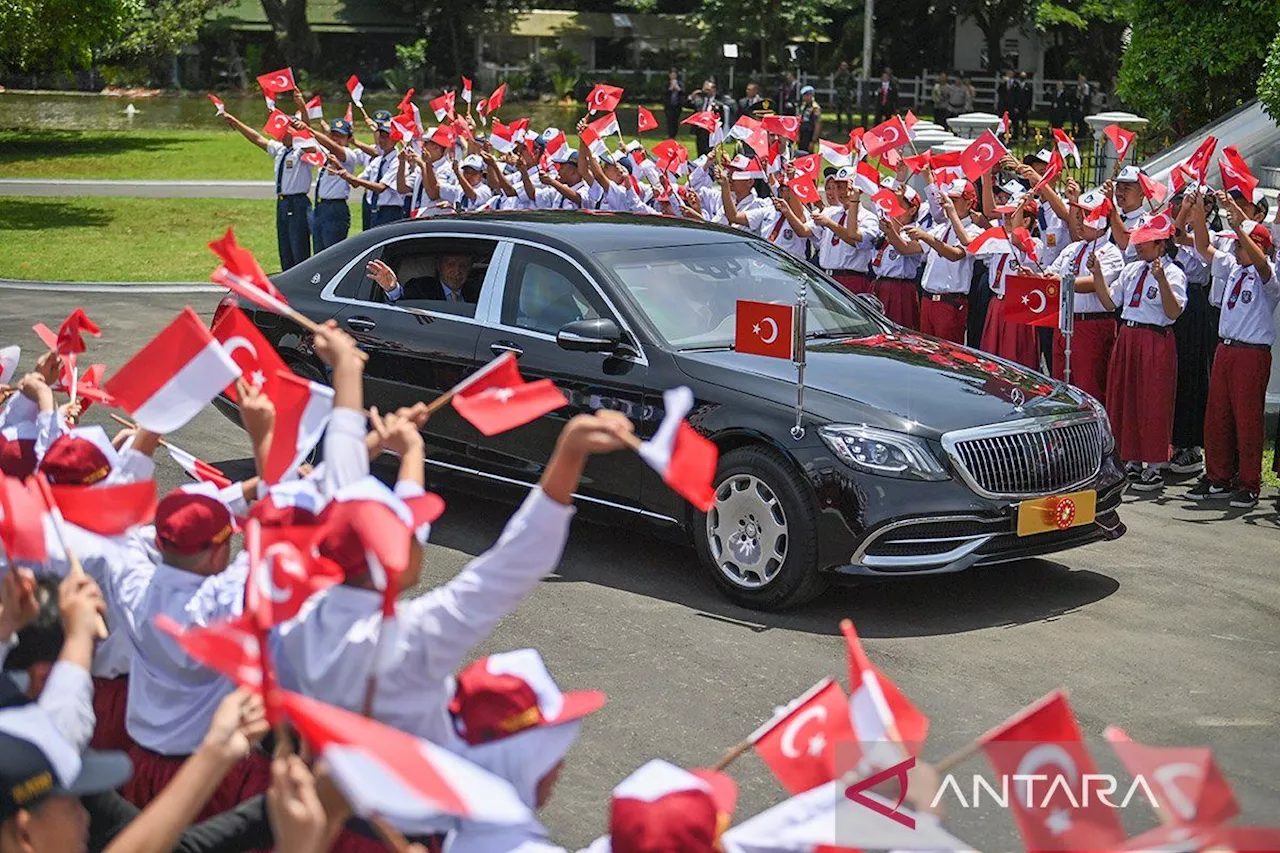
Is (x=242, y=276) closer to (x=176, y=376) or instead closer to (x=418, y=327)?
(x=176, y=376)

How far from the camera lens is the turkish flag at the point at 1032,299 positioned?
10.6 metres

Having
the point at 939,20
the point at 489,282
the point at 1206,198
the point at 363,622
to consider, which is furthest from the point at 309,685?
the point at 939,20

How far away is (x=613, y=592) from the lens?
814cm

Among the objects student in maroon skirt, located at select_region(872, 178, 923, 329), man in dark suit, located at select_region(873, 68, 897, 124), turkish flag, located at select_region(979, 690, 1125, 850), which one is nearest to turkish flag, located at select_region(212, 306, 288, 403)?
turkish flag, located at select_region(979, 690, 1125, 850)

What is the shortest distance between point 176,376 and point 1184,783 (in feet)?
9.40

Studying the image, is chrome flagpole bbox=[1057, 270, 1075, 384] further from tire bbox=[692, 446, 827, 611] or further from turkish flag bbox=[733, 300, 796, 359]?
tire bbox=[692, 446, 827, 611]

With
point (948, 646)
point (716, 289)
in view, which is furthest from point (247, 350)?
point (716, 289)

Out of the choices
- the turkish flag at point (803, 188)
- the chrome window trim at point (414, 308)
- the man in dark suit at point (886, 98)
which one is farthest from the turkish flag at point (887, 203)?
the man in dark suit at point (886, 98)

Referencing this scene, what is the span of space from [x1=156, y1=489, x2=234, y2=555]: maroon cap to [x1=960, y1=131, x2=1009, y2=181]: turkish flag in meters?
8.69

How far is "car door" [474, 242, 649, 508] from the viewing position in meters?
8.39

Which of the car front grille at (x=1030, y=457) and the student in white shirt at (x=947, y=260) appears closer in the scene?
the car front grille at (x=1030, y=457)

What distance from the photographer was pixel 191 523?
394 centimetres

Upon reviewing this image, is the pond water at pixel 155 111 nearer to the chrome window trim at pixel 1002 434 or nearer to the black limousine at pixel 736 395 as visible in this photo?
the black limousine at pixel 736 395

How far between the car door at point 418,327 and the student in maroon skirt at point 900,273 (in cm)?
412
